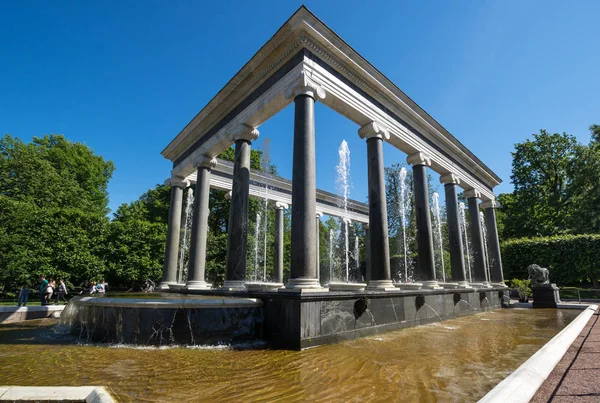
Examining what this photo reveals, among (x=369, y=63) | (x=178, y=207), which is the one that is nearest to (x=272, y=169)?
(x=178, y=207)

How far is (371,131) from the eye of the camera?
15461mm

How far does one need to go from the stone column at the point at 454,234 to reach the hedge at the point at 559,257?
69.1 ft

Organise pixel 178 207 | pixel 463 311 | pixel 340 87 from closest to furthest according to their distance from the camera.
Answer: pixel 340 87 → pixel 463 311 → pixel 178 207

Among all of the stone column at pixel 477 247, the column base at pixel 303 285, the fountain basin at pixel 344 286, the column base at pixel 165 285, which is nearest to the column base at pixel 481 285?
the stone column at pixel 477 247

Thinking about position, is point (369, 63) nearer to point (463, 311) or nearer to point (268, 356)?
point (268, 356)

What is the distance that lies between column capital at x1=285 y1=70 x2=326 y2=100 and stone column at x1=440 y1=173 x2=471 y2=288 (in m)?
13.6

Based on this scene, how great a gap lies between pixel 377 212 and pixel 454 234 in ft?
32.0

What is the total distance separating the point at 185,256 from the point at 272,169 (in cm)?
1970

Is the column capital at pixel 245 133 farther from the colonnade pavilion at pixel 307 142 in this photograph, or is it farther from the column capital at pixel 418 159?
the column capital at pixel 418 159

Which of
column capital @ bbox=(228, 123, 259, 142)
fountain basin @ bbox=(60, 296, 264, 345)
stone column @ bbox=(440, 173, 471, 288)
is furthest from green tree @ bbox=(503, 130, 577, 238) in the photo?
fountain basin @ bbox=(60, 296, 264, 345)

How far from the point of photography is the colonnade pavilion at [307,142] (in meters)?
12.1

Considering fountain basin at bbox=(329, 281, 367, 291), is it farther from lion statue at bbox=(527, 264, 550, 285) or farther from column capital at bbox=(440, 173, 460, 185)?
lion statue at bbox=(527, 264, 550, 285)

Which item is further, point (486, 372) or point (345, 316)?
point (345, 316)

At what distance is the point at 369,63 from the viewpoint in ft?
49.5
